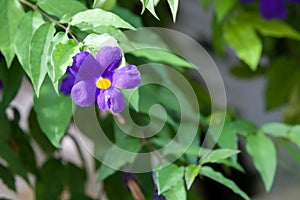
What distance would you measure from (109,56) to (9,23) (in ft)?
0.84

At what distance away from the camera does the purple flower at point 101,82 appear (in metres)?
0.66

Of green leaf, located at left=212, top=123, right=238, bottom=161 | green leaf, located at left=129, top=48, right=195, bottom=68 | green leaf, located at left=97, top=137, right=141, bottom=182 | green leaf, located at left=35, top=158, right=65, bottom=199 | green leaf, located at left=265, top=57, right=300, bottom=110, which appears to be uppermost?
green leaf, located at left=129, top=48, right=195, bottom=68

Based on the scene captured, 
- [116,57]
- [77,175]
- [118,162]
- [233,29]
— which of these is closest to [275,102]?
[233,29]

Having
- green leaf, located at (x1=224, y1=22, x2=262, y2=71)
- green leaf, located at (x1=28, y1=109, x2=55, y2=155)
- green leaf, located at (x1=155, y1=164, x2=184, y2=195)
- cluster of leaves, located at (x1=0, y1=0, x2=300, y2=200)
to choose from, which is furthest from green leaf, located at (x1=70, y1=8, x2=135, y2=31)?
green leaf, located at (x1=224, y1=22, x2=262, y2=71)

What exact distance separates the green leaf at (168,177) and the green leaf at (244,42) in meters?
0.47

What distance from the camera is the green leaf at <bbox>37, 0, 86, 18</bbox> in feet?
2.76

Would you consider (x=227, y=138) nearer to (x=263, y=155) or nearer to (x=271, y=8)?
(x=263, y=155)

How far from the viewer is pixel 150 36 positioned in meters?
1.11

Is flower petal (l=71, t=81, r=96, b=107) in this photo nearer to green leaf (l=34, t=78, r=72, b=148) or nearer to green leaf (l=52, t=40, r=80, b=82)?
green leaf (l=52, t=40, r=80, b=82)

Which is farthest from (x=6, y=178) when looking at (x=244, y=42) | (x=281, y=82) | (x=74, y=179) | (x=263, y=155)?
(x=281, y=82)

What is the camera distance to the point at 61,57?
0.67 metres

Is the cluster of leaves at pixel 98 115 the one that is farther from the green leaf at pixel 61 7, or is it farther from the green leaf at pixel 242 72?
the green leaf at pixel 242 72

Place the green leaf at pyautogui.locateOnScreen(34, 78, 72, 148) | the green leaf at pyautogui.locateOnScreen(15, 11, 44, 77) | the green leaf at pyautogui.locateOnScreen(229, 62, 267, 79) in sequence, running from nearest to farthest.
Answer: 1. the green leaf at pyautogui.locateOnScreen(15, 11, 44, 77)
2. the green leaf at pyautogui.locateOnScreen(34, 78, 72, 148)
3. the green leaf at pyautogui.locateOnScreen(229, 62, 267, 79)

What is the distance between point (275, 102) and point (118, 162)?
86 cm
